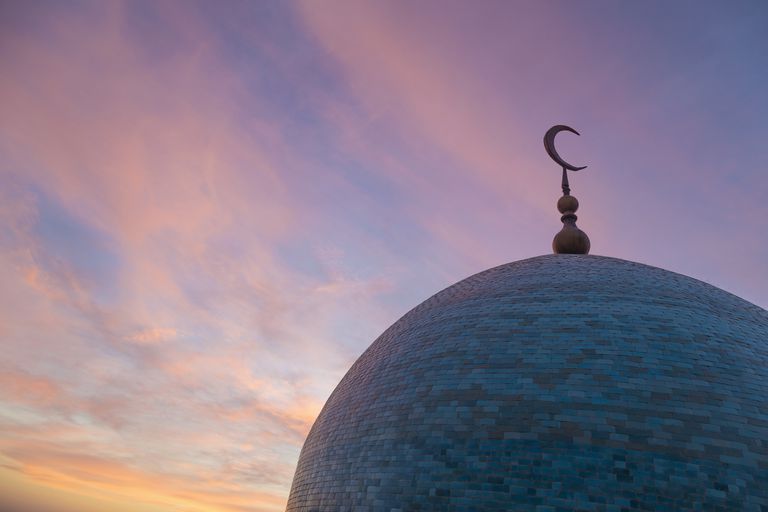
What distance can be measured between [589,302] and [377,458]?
6269mm

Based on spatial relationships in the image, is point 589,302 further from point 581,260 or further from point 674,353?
point 581,260

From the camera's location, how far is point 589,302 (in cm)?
1334

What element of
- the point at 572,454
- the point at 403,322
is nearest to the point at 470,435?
the point at 572,454

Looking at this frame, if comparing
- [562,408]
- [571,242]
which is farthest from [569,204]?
[562,408]

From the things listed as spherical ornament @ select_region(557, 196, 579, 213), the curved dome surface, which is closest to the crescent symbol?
spherical ornament @ select_region(557, 196, 579, 213)

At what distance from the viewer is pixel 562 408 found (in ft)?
34.5

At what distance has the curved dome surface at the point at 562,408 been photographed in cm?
958

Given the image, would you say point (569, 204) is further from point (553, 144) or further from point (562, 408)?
point (562, 408)

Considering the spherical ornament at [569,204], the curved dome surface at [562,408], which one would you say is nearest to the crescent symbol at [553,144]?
the spherical ornament at [569,204]

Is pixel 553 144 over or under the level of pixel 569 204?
over

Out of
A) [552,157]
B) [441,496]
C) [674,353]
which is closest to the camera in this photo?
[441,496]

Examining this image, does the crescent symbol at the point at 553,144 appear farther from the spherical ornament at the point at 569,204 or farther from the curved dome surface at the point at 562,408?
the curved dome surface at the point at 562,408

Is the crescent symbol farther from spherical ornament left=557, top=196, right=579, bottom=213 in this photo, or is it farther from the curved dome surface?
the curved dome surface

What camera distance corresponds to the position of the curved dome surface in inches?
377
